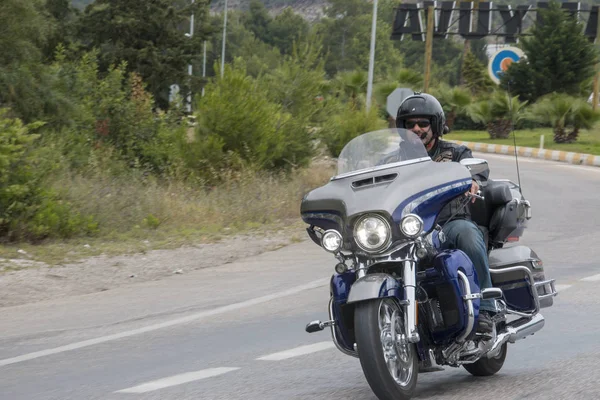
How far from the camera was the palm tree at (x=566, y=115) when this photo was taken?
42.0 meters

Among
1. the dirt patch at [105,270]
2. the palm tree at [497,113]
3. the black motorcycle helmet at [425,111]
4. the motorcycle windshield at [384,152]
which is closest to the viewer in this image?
the motorcycle windshield at [384,152]

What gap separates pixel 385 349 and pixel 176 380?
1.76 metres

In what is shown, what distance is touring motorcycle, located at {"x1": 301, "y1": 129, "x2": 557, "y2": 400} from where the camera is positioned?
18.7 feet

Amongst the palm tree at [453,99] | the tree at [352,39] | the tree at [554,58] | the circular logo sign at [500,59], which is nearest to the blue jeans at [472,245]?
the circular logo sign at [500,59]

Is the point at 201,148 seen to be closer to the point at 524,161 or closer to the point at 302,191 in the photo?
the point at 302,191

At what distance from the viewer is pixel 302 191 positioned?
20.5m

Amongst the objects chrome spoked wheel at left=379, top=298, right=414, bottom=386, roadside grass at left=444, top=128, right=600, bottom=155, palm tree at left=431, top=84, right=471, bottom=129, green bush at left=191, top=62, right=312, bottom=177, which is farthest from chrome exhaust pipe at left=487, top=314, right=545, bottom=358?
palm tree at left=431, top=84, right=471, bottom=129

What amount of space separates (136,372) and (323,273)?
205 inches

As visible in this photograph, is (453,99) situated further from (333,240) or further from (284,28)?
(284,28)

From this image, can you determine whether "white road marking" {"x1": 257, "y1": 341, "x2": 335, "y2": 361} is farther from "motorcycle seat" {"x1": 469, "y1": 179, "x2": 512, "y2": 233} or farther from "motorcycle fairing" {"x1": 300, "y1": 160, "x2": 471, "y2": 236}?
"motorcycle fairing" {"x1": 300, "y1": 160, "x2": 471, "y2": 236}

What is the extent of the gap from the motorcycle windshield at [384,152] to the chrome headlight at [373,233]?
17.8 inches

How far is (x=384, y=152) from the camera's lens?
6.31m

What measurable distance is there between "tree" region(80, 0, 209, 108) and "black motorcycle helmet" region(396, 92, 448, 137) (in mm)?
30542

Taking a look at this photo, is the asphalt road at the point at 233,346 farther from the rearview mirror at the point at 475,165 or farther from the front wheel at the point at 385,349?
the rearview mirror at the point at 475,165
